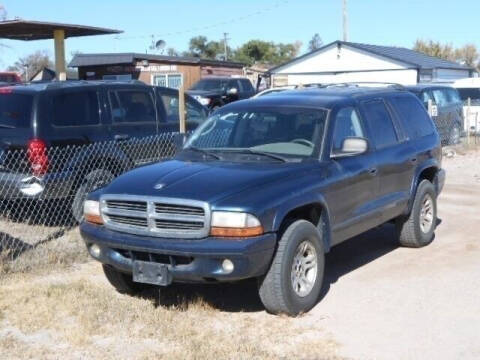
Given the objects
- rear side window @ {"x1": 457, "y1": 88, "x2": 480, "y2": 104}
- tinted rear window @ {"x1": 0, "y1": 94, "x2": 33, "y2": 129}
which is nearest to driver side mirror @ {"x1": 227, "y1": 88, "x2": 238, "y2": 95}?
rear side window @ {"x1": 457, "y1": 88, "x2": 480, "y2": 104}

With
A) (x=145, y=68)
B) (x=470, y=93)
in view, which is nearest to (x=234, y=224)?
(x=470, y=93)

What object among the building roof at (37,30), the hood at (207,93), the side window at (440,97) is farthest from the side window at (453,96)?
the building roof at (37,30)

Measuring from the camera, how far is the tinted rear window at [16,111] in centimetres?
836

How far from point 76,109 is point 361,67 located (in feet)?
79.0

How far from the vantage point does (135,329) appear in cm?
527

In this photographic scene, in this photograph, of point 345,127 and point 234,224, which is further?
point 345,127

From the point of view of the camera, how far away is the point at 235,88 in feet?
78.1

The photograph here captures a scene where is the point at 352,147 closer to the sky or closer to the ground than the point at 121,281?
closer to the sky

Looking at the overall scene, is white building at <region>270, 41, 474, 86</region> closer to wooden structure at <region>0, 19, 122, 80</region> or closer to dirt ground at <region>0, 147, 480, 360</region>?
wooden structure at <region>0, 19, 122, 80</region>

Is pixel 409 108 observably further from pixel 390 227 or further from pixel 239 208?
pixel 239 208

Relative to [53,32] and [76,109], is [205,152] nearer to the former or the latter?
[76,109]

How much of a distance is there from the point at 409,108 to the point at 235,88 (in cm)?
1629

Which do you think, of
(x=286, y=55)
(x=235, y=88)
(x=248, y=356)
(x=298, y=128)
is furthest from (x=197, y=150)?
(x=286, y=55)

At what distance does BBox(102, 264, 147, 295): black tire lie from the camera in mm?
6065
